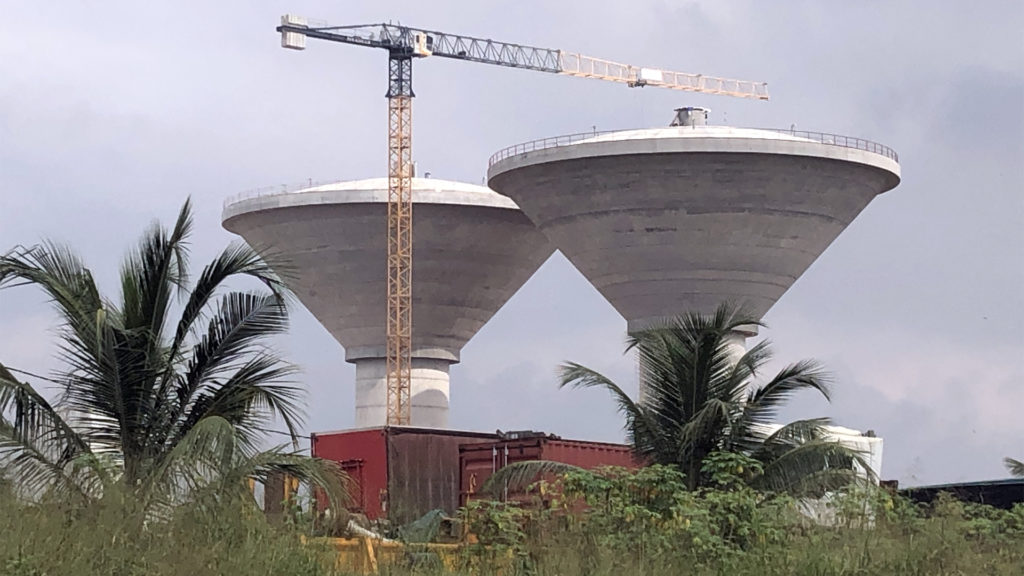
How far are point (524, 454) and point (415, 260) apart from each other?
1256 inches

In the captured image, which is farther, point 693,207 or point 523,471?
point 693,207

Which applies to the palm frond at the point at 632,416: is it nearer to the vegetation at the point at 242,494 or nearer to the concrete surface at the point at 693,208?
the vegetation at the point at 242,494

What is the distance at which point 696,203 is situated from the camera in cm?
4747

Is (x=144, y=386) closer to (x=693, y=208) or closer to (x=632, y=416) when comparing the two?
(x=632, y=416)

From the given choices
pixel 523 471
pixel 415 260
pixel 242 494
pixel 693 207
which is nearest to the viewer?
pixel 242 494

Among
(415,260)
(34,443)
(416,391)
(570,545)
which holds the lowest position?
(570,545)

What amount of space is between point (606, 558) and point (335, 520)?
3.17m

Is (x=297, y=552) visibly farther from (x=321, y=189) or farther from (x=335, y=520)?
(x=321, y=189)

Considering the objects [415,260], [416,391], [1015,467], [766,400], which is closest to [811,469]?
[766,400]

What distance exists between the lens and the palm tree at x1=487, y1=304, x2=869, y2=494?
21.1 m

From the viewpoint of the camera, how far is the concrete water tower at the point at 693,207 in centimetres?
4738

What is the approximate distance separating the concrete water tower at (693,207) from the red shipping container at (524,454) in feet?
54.6

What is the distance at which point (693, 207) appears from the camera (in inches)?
1870

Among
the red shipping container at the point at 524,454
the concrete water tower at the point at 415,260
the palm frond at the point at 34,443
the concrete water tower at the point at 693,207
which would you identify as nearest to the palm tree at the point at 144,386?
the palm frond at the point at 34,443
